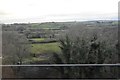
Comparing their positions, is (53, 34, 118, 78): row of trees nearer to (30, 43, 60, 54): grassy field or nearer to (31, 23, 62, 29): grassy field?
(30, 43, 60, 54): grassy field

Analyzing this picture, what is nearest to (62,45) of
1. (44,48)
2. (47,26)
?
(44,48)

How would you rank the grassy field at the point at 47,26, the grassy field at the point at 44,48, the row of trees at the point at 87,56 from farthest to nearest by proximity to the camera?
the grassy field at the point at 47,26 → the grassy field at the point at 44,48 → the row of trees at the point at 87,56

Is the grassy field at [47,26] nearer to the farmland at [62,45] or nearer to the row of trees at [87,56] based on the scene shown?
the farmland at [62,45]

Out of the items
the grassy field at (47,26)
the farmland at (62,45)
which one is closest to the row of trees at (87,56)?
the farmland at (62,45)

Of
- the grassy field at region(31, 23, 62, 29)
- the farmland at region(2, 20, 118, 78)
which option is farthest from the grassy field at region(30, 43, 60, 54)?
the grassy field at region(31, 23, 62, 29)

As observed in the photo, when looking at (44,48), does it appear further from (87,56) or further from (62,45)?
(87,56)

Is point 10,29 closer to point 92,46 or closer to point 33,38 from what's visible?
point 33,38
